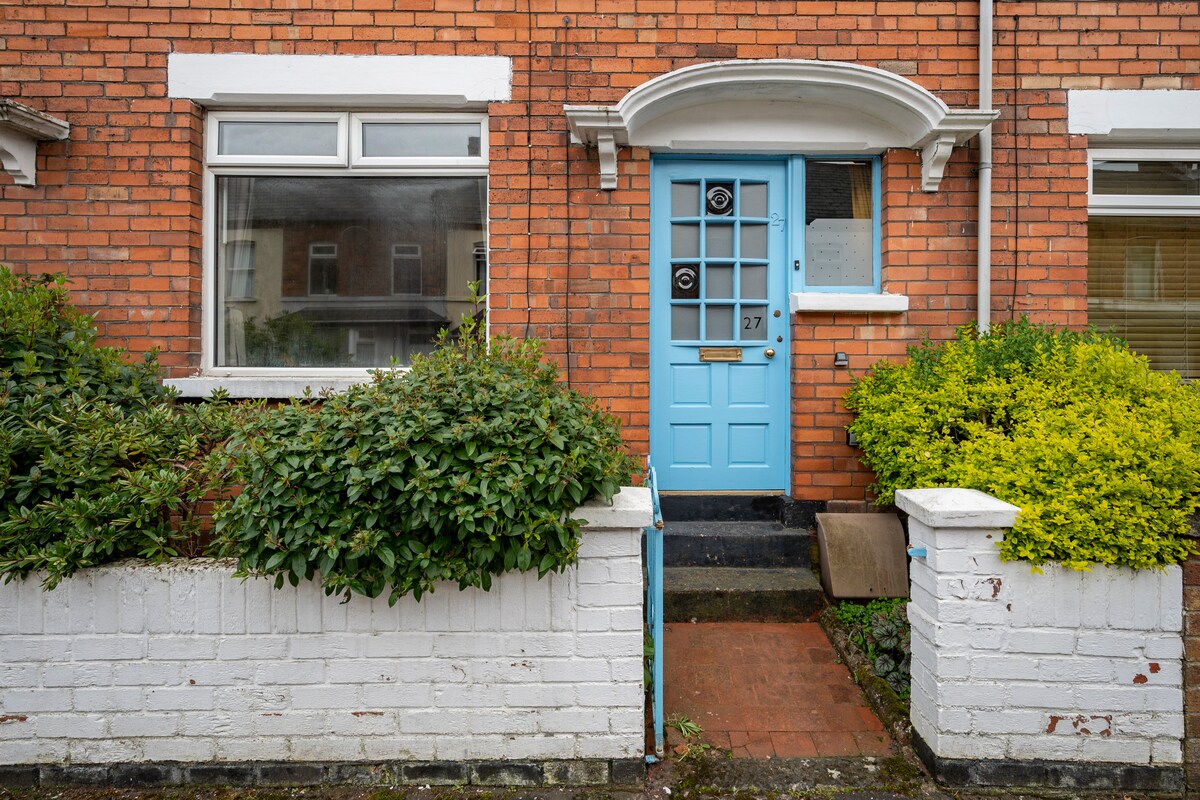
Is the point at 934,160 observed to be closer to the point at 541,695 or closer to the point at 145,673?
the point at 541,695

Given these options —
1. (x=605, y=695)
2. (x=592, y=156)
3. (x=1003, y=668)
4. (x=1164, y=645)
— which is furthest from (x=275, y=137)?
(x=1164, y=645)

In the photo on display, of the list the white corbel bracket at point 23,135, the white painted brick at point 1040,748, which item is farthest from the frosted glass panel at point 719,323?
the white corbel bracket at point 23,135

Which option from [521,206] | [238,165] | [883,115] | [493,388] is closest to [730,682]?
[493,388]

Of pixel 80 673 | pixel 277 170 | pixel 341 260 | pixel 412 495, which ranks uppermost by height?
pixel 277 170

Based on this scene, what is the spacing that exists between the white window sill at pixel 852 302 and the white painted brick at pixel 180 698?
3792 mm

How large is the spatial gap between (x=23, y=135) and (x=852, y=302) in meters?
5.21

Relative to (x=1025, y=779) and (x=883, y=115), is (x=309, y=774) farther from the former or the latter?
(x=883, y=115)

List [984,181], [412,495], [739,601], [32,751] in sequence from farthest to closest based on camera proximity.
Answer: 1. [984,181]
2. [739,601]
3. [32,751]
4. [412,495]

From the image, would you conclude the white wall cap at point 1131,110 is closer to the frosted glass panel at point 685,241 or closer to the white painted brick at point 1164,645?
the frosted glass panel at point 685,241

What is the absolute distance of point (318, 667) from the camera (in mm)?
2766

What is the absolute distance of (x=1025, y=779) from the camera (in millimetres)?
2744

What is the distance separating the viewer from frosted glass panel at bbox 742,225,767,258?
15.7 ft

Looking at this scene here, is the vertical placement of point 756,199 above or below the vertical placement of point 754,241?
above

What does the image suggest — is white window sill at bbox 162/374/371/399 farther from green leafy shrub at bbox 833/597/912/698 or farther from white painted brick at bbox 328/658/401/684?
green leafy shrub at bbox 833/597/912/698
